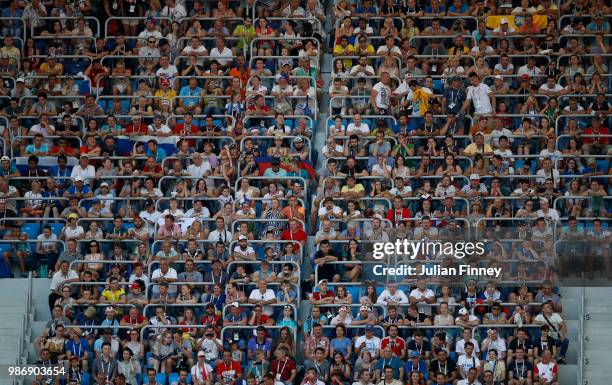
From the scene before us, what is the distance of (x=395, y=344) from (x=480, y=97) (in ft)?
19.4

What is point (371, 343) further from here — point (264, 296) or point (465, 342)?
point (264, 296)

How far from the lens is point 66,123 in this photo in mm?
32438

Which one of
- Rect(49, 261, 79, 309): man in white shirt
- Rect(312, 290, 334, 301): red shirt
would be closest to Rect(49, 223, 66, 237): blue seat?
Rect(49, 261, 79, 309): man in white shirt

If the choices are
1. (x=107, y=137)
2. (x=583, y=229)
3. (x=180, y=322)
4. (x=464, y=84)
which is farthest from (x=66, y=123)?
(x=583, y=229)

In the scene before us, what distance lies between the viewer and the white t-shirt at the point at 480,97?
104ft

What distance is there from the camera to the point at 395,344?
27.9 metres

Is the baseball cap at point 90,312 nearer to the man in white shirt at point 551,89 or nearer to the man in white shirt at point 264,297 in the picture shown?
the man in white shirt at point 264,297

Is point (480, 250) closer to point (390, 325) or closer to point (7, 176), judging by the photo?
point (390, 325)

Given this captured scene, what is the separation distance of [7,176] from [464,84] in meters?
8.47

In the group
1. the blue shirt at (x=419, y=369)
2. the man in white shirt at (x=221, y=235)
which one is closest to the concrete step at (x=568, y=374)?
the blue shirt at (x=419, y=369)

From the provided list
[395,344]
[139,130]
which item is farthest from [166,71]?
[395,344]

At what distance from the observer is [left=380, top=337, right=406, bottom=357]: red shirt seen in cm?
2789

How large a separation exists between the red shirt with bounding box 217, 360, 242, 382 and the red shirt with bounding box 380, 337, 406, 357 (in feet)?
7.61

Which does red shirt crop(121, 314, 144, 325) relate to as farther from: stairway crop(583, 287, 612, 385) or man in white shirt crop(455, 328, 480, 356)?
stairway crop(583, 287, 612, 385)
